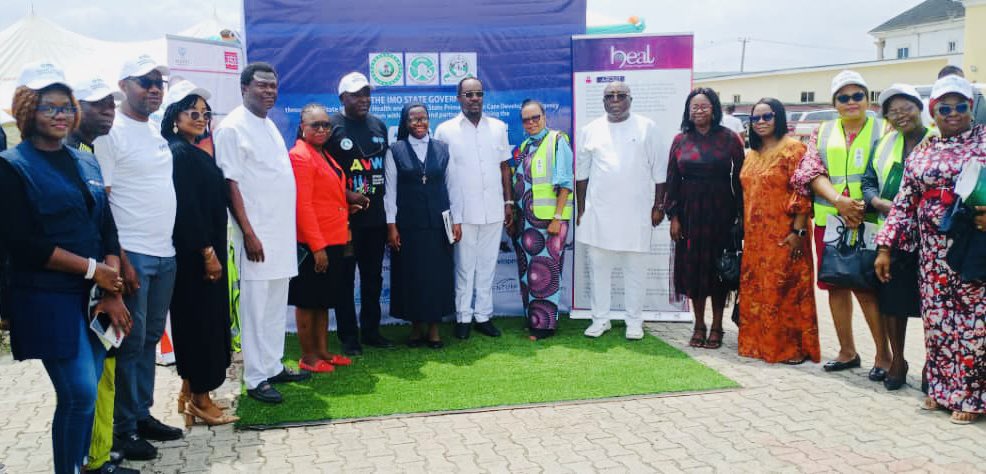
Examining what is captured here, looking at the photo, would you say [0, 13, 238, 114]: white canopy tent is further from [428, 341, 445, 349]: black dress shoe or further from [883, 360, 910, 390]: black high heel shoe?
[883, 360, 910, 390]: black high heel shoe

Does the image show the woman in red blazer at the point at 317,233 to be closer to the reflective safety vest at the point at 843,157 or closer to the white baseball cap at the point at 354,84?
the white baseball cap at the point at 354,84

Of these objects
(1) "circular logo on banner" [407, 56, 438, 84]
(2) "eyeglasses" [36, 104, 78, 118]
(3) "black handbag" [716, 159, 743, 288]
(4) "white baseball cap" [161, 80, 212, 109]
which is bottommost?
(3) "black handbag" [716, 159, 743, 288]

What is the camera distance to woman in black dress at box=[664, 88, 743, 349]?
5539mm

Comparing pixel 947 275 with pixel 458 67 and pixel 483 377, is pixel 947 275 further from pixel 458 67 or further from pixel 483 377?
pixel 458 67

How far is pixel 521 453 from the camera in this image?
3.83m

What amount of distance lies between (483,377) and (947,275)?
2.79 metres

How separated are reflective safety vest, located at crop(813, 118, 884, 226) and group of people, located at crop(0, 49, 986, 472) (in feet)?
0.05

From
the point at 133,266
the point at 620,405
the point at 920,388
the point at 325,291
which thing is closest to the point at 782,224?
the point at 920,388

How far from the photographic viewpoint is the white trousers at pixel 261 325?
4535 mm

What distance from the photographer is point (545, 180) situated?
597 cm

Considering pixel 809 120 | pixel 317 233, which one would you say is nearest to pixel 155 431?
pixel 317 233

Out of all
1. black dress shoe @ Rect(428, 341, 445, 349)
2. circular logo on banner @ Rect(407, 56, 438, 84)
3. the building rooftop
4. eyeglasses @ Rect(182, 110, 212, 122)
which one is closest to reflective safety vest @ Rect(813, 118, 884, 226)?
black dress shoe @ Rect(428, 341, 445, 349)

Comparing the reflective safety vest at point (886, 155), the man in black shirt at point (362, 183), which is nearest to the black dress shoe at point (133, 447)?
the man in black shirt at point (362, 183)

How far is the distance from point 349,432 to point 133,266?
4.60 ft
